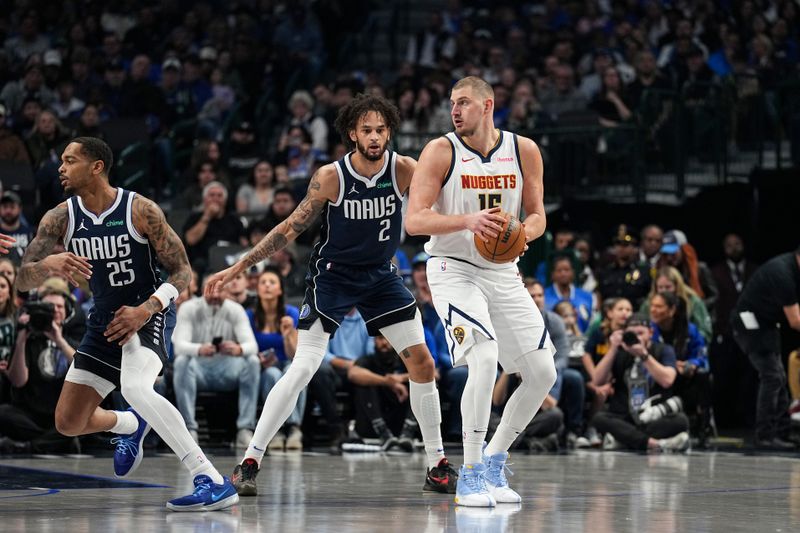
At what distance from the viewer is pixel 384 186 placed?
27.4 ft

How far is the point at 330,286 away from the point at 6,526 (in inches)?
99.9

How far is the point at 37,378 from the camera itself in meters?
12.0

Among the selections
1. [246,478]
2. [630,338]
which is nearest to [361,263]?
[246,478]

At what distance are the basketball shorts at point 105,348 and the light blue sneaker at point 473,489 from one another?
1.75m

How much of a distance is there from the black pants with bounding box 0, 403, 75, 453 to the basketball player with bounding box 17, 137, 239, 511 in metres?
4.24

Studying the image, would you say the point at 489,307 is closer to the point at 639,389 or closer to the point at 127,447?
the point at 127,447

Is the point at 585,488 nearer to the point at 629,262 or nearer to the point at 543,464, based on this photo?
the point at 543,464

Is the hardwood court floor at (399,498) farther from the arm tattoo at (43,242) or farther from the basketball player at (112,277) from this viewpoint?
the arm tattoo at (43,242)

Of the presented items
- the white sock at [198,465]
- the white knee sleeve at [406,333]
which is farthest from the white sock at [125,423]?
the white knee sleeve at [406,333]

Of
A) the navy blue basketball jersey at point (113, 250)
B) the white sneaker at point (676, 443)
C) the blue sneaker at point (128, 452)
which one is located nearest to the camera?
the navy blue basketball jersey at point (113, 250)

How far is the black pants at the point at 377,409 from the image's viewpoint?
12828 millimetres

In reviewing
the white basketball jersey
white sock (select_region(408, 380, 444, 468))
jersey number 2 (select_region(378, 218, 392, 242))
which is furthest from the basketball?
white sock (select_region(408, 380, 444, 468))

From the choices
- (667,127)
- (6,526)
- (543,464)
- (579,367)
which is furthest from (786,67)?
(6,526)

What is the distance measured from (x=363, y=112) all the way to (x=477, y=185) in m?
0.87
